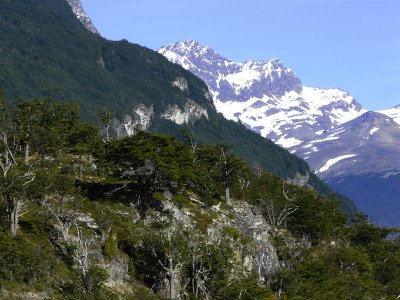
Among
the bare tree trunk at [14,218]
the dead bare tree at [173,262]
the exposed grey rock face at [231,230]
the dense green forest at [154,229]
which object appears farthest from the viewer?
the exposed grey rock face at [231,230]

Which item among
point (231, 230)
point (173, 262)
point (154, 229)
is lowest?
point (173, 262)

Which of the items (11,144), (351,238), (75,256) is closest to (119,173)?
(75,256)

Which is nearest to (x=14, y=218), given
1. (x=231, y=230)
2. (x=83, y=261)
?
(x=83, y=261)

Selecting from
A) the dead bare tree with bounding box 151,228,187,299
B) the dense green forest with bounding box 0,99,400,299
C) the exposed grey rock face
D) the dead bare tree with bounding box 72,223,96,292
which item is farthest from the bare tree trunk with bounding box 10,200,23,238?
the exposed grey rock face

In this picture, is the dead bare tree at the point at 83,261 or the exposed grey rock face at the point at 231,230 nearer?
the dead bare tree at the point at 83,261

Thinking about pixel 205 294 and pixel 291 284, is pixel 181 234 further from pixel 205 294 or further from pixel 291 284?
pixel 291 284

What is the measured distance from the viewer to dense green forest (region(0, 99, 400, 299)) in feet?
202

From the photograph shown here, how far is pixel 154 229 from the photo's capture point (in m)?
73.1

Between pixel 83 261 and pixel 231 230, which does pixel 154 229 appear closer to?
pixel 231 230

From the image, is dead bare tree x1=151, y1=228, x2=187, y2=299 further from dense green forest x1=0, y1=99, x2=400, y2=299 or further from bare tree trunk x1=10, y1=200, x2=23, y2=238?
bare tree trunk x1=10, y1=200, x2=23, y2=238

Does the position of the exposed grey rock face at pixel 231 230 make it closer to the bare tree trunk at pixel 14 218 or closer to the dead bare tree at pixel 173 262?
the dead bare tree at pixel 173 262

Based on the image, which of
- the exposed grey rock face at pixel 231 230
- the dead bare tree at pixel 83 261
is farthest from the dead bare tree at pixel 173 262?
the dead bare tree at pixel 83 261

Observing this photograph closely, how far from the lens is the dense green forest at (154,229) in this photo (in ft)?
202

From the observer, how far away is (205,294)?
229 ft
